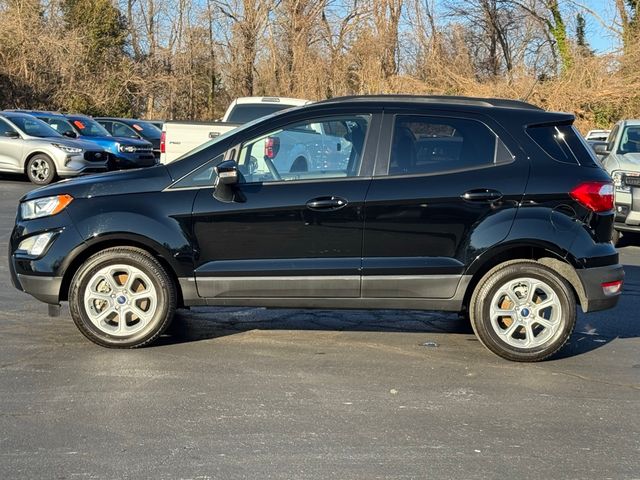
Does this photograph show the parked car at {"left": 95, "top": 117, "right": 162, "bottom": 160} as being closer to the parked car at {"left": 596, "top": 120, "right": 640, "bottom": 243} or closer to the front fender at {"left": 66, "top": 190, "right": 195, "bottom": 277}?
the parked car at {"left": 596, "top": 120, "right": 640, "bottom": 243}

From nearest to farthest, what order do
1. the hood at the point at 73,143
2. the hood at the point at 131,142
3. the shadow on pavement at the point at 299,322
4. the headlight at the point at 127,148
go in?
the shadow on pavement at the point at 299,322, the hood at the point at 73,143, the headlight at the point at 127,148, the hood at the point at 131,142

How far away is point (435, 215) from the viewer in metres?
5.83

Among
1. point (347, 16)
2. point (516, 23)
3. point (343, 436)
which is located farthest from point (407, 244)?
point (516, 23)

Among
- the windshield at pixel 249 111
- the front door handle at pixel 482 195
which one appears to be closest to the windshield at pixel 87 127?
the windshield at pixel 249 111

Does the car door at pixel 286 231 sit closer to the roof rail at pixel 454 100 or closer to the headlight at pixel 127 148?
the roof rail at pixel 454 100

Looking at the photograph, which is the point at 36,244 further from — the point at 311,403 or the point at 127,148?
the point at 127,148

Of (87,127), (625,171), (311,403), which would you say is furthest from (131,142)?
(311,403)

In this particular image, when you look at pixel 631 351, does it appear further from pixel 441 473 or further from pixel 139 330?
pixel 139 330

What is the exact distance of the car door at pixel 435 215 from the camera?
19.1 feet

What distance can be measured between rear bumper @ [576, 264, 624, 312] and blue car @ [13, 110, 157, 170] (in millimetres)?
16211

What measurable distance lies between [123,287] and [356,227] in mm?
1750

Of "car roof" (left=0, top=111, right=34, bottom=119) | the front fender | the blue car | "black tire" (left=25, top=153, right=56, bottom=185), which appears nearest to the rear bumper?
the front fender

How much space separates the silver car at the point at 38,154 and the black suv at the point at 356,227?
13227mm

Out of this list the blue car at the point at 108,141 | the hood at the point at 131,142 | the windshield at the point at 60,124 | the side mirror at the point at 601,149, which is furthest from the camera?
the windshield at the point at 60,124
